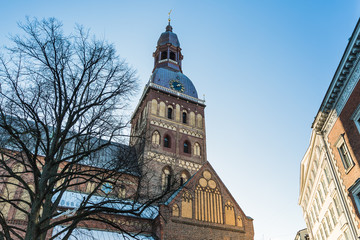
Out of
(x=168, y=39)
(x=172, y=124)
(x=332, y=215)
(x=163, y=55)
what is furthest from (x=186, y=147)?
(x=168, y=39)

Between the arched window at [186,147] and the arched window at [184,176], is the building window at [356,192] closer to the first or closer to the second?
the arched window at [184,176]

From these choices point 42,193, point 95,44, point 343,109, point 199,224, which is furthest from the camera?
point 199,224

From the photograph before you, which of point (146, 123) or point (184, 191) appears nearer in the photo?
point (184, 191)

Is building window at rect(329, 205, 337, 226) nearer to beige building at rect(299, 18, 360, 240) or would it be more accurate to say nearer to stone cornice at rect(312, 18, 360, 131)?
beige building at rect(299, 18, 360, 240)

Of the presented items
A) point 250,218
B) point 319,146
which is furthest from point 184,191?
point 319,146

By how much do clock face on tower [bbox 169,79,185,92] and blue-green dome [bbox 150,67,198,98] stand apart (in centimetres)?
19

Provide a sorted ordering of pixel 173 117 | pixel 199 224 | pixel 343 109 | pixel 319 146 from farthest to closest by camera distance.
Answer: pixel 173 117 → pixel 199 224 → pixel 319 146 → pixel 343 109

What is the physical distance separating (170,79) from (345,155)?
25.9 m

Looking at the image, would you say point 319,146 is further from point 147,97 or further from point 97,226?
point 147,97

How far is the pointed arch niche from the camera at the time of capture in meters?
22.3

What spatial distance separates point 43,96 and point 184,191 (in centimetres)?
1497

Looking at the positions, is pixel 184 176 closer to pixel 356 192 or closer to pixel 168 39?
pixel 356 192

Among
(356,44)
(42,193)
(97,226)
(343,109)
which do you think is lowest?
Result: (42,193)

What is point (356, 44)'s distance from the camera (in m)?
13.4
